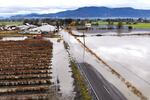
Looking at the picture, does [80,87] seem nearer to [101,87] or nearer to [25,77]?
[101,87]

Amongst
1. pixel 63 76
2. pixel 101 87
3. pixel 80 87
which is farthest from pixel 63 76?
pixel 101 87

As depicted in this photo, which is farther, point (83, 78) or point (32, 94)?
point (83, 78)

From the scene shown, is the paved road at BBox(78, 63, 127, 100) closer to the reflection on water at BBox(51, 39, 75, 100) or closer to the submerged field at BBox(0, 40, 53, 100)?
the reflection on water at BBox(51, 39, 75, 100)

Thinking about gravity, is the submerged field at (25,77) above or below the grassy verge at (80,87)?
below

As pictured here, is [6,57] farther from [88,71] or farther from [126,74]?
[126,74]

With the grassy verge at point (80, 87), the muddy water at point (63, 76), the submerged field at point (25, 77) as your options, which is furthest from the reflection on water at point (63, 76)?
the submerged field at point (25, 77)

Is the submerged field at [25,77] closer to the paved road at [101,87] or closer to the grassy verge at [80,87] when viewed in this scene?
the grassy verge at [80,87]

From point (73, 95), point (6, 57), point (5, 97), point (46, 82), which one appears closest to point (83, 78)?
point (46, 82)

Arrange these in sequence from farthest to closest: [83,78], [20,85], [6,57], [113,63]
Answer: [6,57] → [113,63] → [83,78] → [20,85]
